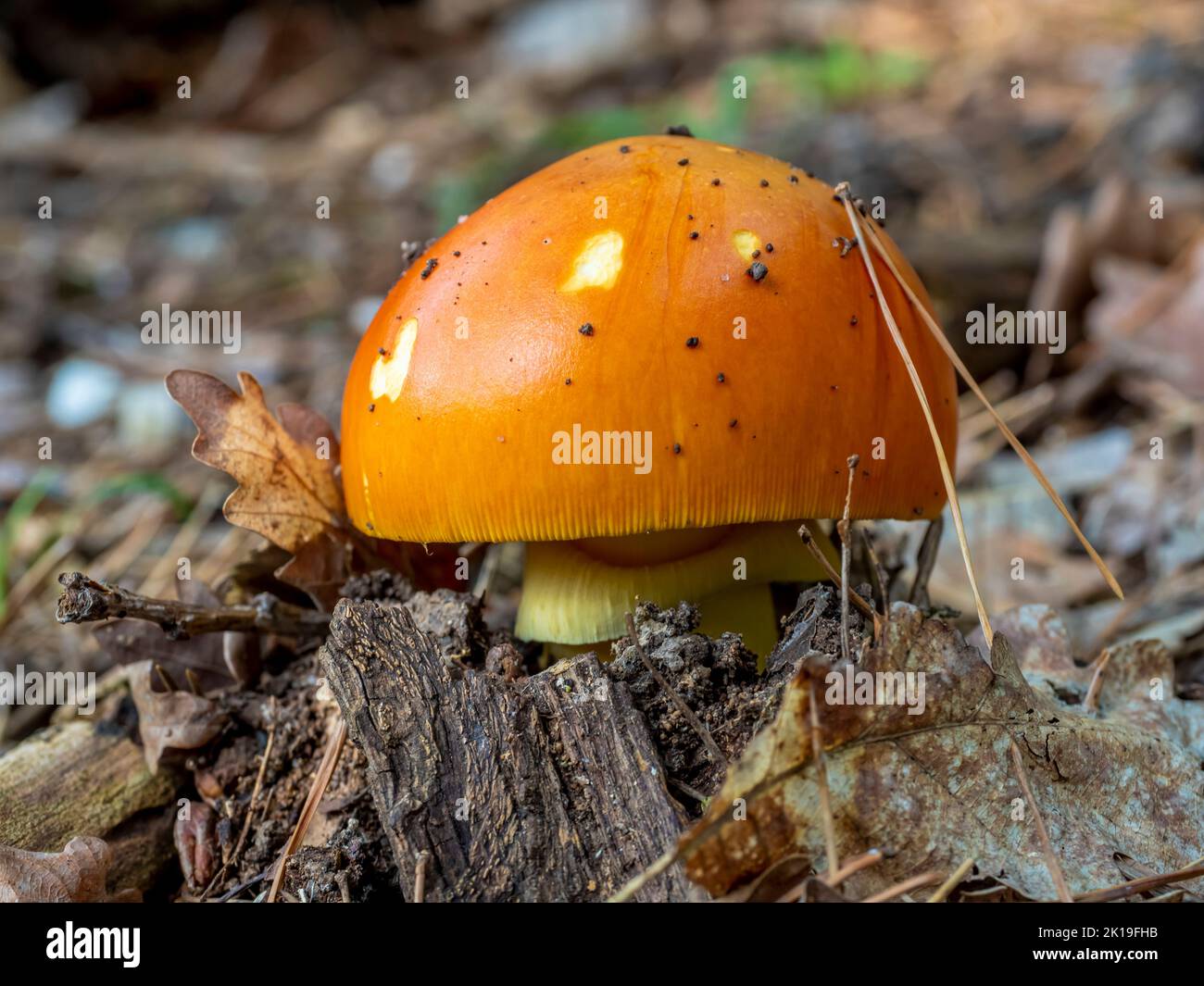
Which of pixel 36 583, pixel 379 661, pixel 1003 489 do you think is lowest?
pixel 379 661

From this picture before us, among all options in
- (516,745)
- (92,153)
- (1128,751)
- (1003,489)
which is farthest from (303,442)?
(92,153)

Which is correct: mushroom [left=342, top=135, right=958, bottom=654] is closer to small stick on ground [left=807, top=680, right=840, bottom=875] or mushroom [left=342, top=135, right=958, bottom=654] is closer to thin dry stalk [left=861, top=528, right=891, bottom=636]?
thin dry stalk [left=861, top=528, right=891, bottom=636]

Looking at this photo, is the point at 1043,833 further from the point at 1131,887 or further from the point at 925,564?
the point at 925,564

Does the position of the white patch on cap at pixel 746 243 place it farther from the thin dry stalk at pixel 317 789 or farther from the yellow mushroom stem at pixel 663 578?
the thin dry stalk at pixel 317 789

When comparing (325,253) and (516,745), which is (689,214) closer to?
(516,745)

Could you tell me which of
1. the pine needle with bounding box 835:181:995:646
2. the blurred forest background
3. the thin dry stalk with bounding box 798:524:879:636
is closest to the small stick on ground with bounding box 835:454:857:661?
the thin dry stalk with bounding box 798:524:879:636

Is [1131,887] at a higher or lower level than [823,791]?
lower

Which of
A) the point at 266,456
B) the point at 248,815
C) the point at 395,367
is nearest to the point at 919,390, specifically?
the point at 395,367
